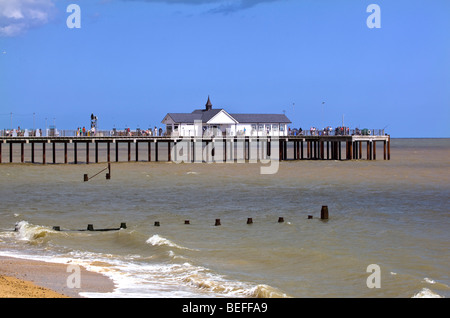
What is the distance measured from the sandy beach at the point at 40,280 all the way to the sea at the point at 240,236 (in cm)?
45

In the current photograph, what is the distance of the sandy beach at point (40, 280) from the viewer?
11684 mm

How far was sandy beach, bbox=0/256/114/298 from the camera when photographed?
460 inches

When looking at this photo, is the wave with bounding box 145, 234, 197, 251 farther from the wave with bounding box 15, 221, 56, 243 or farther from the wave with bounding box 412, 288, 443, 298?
the wave with bounding box 412, 288, 443, 298

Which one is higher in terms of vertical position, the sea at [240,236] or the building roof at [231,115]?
the building roof at [231,115]

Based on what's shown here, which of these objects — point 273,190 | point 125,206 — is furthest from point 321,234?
point 273,190

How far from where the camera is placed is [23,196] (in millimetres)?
34156

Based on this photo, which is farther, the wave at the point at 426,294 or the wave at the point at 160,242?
the wave at the point at 160,242

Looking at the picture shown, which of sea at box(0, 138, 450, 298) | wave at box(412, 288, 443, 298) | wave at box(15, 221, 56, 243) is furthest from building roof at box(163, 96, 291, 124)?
wave at box(412, 288, 443, 298)

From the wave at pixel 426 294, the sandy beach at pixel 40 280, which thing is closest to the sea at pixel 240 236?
the wave at pixel 426 294

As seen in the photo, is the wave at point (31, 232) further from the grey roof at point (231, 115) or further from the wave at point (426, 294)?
the grey roof at point (231, 115)

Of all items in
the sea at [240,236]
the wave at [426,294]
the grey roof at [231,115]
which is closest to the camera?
the wave at [426,294]

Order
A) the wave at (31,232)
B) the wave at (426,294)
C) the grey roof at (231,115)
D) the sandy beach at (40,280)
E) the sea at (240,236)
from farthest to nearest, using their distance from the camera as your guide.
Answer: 1. the grey roof at (231,115)
2. the wave at (31,232)
3. the sea at (240,236)
4. the wave at (426,294)
5. the sandy beach at (40,280)

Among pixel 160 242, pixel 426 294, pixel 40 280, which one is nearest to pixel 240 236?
pixel 160 242
